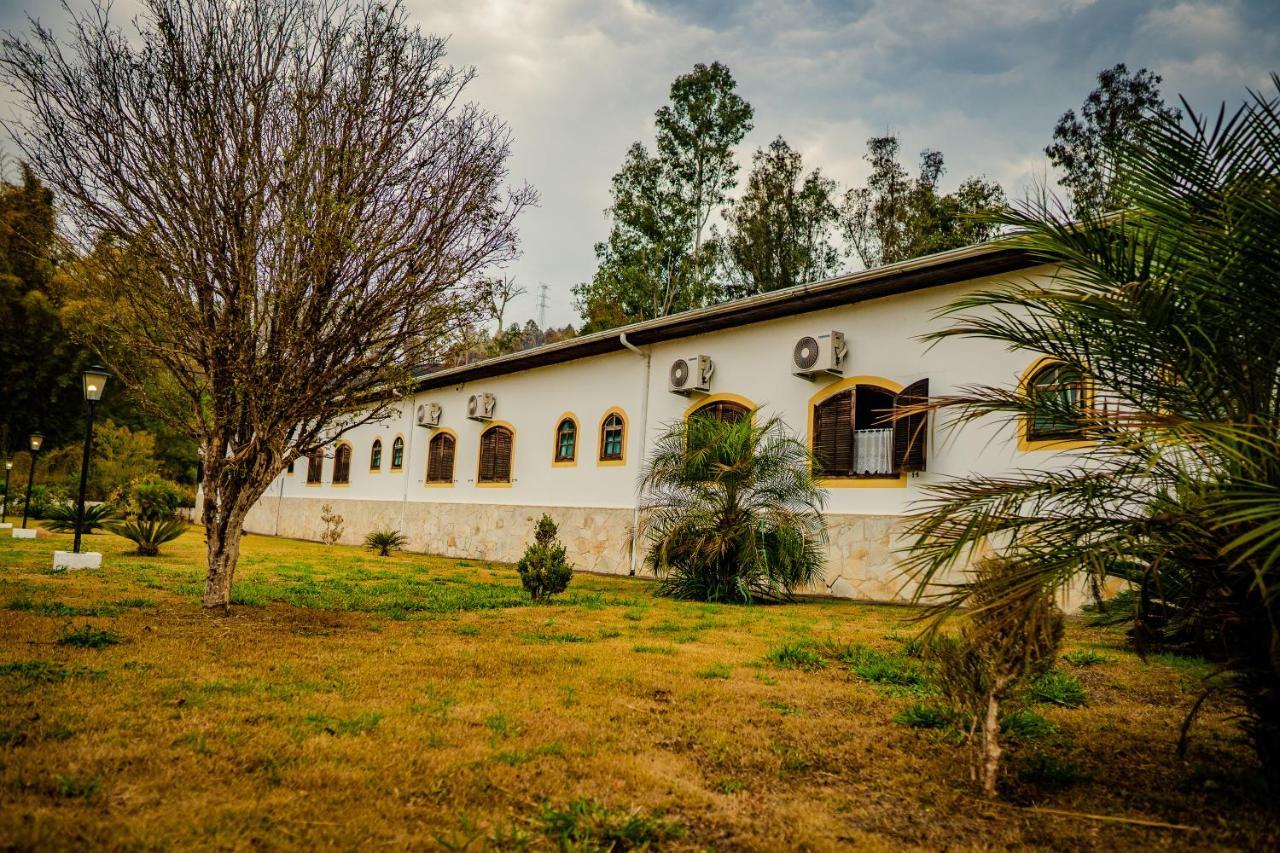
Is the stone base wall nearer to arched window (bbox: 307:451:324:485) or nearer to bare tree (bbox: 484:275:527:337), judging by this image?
arched window (bbox: 307:451:324:485)

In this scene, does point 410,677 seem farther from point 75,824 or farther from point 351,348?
point 351,348

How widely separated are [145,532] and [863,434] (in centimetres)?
1203

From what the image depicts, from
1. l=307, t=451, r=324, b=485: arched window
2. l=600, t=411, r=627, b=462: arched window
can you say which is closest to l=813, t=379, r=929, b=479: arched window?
l=600, t=411, r=627, b=462: arched window

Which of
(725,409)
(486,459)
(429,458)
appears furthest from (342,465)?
(725,409)

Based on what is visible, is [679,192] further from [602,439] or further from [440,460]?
[602,439]

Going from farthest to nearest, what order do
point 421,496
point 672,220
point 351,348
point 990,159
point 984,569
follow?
point 672,220, point 990,159, point 421,496, point 351,348, point 984,569

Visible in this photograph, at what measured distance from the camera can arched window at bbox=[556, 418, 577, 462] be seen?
628 inches

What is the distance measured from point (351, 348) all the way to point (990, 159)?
2413cm

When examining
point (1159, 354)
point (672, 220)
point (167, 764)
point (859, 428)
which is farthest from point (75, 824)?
point (672, 220)

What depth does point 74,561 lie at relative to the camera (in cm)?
973

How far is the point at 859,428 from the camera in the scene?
11.1 metres

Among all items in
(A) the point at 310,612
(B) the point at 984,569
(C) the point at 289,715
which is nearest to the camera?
(B) the point at 984,569

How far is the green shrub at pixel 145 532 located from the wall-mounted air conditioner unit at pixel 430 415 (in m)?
7.46

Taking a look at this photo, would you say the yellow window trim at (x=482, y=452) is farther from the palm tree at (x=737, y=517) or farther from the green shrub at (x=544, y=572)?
the green shrub at (x=544, y=572)
